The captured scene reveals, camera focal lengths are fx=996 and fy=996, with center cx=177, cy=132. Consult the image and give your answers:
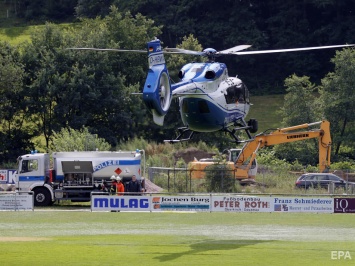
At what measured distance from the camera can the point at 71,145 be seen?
69250 mm

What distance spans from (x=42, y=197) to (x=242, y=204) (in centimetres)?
1209

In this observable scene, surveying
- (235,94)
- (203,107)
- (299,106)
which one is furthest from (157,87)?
(299,106)

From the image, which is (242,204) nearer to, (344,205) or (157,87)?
(344,205)

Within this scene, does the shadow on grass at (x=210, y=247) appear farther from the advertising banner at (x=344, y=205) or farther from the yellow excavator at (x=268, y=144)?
the yellow excavator at (x=268, y=144)

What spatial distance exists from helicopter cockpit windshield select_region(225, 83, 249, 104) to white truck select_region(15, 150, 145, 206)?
13.2 m

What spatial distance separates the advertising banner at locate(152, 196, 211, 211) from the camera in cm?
5084

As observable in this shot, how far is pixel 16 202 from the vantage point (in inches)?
2046

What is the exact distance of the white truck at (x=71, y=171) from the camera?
5588 centimetres

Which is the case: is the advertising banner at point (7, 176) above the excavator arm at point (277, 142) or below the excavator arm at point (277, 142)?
below

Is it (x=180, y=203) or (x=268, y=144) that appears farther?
(x=268, y=144)

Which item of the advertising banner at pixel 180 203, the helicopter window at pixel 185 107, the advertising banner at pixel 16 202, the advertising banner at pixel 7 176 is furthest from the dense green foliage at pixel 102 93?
the helicopter window at pixel 185 107

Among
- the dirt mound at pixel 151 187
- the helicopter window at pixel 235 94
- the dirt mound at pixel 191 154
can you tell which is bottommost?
the dirt mound at pixel 151 187

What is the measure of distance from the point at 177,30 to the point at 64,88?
32.1m

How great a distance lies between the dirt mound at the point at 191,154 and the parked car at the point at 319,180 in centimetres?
1494
